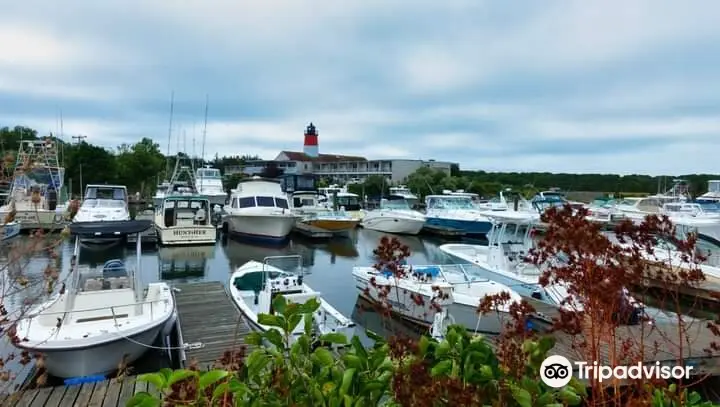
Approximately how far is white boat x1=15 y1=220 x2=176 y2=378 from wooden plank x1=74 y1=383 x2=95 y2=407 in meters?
0.75

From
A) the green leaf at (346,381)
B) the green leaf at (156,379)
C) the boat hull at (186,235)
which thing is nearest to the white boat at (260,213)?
the boat hull at (186,235)

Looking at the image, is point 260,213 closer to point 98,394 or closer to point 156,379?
point 98,394

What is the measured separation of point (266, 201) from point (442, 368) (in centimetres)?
2263

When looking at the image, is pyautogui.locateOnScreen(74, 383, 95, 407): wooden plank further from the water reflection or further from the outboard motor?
the outboard motor

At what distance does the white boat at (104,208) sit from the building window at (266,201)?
20.6 feet

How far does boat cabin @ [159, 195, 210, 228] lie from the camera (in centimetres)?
2278

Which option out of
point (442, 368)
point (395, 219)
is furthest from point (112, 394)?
point (395, 219)

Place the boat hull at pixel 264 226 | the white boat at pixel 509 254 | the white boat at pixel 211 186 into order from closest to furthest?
the white boat at pixel 509 254 → the boat hull at pixel 264 226 → the white boat at pixel 211 186

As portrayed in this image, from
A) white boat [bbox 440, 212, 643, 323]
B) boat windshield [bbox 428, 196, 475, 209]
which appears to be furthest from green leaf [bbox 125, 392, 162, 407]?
boat windshield [bbox 428, 196, 475, 209]

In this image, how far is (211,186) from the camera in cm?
3688

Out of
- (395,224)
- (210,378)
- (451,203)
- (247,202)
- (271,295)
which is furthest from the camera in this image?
(451,203)

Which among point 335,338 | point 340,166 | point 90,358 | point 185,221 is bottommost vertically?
point 90,358

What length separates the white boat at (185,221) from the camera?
20.9 metres

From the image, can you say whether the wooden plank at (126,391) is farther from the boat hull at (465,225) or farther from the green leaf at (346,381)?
the boat hull at (465,225)
